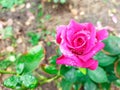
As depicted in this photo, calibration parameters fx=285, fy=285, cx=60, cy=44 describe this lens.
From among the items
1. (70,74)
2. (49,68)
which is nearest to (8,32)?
(49,68)

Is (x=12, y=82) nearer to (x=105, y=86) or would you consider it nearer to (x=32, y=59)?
(x=32, y=59)

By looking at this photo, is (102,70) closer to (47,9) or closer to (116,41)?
(116,41)

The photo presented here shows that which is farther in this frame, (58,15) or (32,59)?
(58,15)

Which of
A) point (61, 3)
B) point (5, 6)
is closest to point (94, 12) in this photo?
point (61, 3)

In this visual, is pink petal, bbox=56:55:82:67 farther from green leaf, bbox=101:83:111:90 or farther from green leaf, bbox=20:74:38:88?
green leaf, bbox=101:83:111:90

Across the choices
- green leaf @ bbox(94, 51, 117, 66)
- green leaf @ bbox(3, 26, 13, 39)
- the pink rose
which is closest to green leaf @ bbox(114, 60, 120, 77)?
green leaf @ bbox(94, 51, 117, 66)

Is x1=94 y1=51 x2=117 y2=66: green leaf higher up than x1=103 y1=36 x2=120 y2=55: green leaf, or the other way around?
x1=103 y1=36 x2=120 y2=55: green leaf

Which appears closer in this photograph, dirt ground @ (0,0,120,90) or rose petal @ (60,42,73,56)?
rose petal @ (60,42,73,56)
